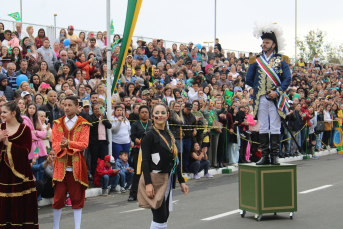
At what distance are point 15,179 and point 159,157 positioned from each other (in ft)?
7.05

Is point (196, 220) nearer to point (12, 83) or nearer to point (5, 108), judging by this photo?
point (5, 108)

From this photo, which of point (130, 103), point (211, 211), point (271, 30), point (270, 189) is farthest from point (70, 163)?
point (130, 103)

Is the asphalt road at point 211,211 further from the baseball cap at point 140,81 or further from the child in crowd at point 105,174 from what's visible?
the baseball cap at point 140,81

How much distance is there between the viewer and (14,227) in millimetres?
6316

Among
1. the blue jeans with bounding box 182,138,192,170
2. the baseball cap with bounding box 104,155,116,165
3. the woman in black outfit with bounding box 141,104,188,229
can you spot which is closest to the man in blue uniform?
the woman in black outfit with bounding box 141,104,188,229

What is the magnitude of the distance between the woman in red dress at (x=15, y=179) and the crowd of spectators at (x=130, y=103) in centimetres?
110

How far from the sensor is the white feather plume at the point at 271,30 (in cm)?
790

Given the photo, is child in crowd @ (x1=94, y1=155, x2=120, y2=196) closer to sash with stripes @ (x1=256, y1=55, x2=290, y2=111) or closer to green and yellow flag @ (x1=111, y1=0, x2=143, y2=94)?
green and yellow flag @ (x1=111, y1=0, x2=143, y2=94)

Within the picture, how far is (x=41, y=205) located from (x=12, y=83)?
407 centimetres

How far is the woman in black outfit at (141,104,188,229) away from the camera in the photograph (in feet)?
18.0

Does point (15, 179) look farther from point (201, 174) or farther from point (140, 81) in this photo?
point (140, 81)

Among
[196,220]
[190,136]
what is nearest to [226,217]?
[196,220]

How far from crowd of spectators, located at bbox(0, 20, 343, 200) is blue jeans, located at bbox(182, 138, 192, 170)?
28mm

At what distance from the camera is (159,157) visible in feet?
18.2
